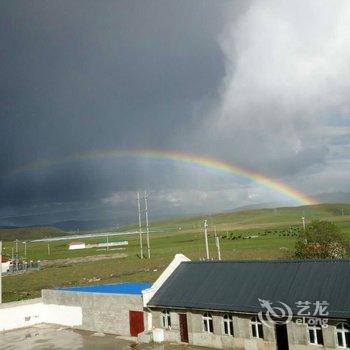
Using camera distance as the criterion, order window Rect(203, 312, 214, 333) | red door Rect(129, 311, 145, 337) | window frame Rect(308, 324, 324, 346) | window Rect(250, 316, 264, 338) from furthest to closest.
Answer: red door Rect(129, 311, 145, 337), window Rect(203, 312, 214, 333), window Rect(250, 316, 264, 338), window frame Rect(308, 324, 324, 346)

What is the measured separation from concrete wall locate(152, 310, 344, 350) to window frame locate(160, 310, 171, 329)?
238mm

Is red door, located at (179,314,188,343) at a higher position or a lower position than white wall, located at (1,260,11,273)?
lower

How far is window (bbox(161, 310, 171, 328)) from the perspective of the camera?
30.5 meters

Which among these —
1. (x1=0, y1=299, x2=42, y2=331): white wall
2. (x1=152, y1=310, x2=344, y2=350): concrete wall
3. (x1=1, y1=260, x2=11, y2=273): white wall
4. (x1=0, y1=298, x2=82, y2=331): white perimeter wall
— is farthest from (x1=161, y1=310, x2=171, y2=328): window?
(x1=1, y1=260, x2=11, y2=273): white wall

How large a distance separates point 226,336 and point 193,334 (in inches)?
100

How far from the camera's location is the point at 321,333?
23672 millimetres

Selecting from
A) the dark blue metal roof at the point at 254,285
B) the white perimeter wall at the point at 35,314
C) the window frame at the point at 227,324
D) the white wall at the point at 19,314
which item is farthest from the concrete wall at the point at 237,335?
the white wall at the point at 19,314

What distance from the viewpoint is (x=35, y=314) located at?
3969 centimetres

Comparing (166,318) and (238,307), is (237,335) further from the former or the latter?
(166,318)

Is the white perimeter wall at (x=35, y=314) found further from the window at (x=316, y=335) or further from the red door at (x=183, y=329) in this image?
the window at (x=316, y=335)

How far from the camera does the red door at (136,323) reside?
104 feet

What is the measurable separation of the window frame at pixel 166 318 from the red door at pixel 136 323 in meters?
1.86

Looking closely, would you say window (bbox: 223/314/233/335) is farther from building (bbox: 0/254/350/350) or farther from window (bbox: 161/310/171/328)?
window (bbox: 161/310/171/328)

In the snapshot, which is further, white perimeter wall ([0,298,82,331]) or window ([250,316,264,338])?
white perimeter wall ([0,298,82,331])
